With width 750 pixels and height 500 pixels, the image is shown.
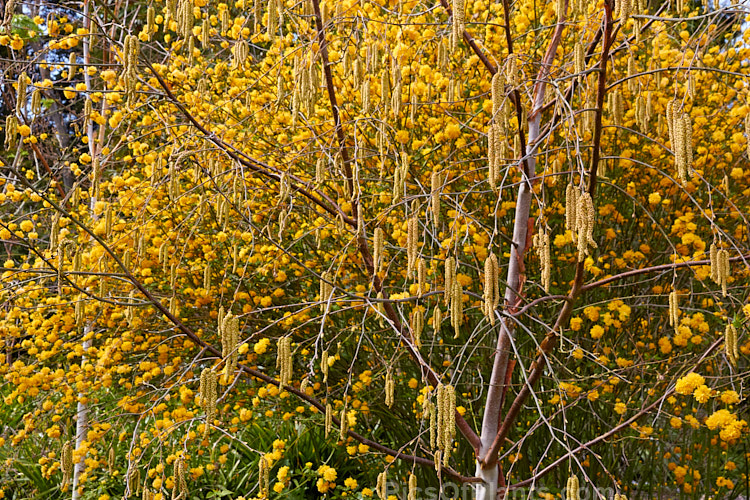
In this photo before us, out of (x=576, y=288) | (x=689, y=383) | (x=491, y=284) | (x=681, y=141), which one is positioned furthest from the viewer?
(x=689, y=383)

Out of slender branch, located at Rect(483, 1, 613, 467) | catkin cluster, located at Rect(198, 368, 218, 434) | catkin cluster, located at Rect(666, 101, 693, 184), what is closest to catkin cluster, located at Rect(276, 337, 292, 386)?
catkin cluster, located at Rect(198, 368, 218, 434)

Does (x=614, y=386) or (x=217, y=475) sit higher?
(x=614, y=386)

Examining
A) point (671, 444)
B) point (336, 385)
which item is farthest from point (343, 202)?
point (671, 444)

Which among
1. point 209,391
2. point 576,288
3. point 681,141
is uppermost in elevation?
point 681,141

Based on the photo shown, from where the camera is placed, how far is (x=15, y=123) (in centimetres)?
166

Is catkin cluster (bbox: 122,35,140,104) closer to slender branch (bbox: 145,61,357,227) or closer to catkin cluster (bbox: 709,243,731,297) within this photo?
slender branch (bbox: 145,61,357,227)

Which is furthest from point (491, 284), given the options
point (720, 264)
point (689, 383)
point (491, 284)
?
point (689, 383)

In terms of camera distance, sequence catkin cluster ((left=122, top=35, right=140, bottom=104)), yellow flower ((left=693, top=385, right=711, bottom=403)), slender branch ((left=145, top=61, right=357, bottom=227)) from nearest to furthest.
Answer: catkin cluster ((left=122, top=35, right=140, bottom=104)), slender branch ((left=145, top=61, right=357, bottom=227)), yellow flower ((left=693, top=385, right=711, bottom=403))

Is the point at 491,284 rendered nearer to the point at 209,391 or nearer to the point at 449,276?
the point at 449,276

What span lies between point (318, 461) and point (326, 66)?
253cm

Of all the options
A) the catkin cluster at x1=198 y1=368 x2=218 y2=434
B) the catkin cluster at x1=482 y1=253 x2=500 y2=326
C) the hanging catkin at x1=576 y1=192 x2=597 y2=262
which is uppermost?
the hanging catkin at x1=576 y1=192 x2=597 y2=262

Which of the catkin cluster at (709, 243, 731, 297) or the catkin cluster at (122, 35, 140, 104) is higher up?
the catkin cluster at (122, 35, 140, 104)

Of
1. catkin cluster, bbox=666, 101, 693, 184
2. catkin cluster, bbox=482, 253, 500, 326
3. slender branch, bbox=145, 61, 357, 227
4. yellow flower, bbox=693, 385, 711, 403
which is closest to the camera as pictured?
catkin cluster, bbox=666, 101, 693, 184

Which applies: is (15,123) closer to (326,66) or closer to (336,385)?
(326,66)
